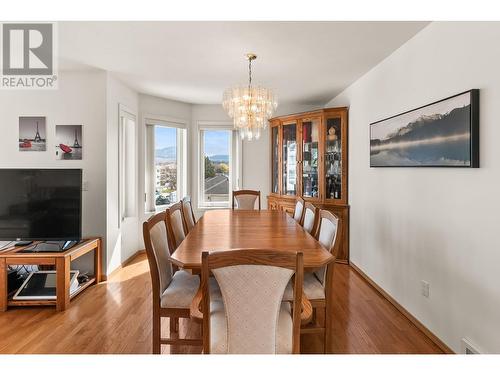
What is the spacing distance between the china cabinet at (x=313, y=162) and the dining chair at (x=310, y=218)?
125cm

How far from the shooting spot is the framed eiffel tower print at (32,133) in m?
3.75

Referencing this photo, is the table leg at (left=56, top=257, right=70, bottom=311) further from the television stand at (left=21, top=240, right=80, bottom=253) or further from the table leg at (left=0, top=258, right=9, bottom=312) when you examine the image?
the table leg at (left=0, top=258, right=9, bottom=312)

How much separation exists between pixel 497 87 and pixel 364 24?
111 cm

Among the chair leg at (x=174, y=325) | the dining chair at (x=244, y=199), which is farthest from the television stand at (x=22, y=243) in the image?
the dining chair at (x=244, y=199)

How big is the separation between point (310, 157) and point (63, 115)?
133 inches

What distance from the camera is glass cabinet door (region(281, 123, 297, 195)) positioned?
207 inches

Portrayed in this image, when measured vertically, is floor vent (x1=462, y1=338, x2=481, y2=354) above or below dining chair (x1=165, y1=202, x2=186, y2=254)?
below

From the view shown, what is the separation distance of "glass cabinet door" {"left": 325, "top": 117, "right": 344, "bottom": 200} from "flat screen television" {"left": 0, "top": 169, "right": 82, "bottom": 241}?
321cm

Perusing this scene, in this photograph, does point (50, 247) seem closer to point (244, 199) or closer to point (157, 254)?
point (157, 254)

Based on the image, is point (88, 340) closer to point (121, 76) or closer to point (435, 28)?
point (121, 76)

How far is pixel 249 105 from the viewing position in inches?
132

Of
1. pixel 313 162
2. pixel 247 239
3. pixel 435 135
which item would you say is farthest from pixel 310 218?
pixel 313 162

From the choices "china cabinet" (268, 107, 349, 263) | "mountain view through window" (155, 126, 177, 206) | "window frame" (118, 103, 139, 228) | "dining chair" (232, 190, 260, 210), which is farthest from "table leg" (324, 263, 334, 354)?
"mountain view through window" (155, 126, 177, 206)
